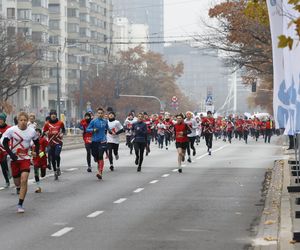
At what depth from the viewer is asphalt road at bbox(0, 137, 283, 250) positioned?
1248 cm

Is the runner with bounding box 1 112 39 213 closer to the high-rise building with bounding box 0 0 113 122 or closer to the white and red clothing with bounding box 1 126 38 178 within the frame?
the white and red clothing with bounding box 1 126 38 178

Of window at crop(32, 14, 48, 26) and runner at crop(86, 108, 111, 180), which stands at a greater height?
window at crop(32, 14, 48, 26)

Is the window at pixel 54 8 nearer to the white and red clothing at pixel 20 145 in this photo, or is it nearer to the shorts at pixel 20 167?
the white and red clothing at pixel 20 145

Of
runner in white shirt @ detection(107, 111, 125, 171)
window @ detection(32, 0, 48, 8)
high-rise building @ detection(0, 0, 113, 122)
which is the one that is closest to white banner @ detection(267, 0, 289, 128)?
runner in white shirt @ detection(107, 111, 125, 171)

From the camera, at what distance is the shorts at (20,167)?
53.5ft

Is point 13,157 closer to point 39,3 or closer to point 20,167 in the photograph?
point 20,167

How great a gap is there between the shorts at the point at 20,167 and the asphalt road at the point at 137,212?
649mm

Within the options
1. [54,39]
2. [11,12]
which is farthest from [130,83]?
[54,39]

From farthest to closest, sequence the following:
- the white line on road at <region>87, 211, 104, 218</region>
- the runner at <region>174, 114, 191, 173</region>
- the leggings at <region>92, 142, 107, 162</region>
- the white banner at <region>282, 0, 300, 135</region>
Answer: the runner at <region>174, 114, 191, 173</region>, the leggings at <region>92, 142, 107, 162</region>, the white line on road at <region>87, 211, 104, 218</region>, the white banner at <region>282, 0, 300, 135</region>

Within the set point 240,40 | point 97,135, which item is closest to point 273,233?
point 97,135

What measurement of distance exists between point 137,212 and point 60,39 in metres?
116

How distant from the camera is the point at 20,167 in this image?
1650 centimetres

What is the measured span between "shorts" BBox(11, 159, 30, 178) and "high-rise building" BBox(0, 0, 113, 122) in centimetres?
7369

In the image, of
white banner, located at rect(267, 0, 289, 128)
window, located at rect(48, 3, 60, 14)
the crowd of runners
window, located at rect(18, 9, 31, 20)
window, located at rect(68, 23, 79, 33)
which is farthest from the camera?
window, located at rect(68, 23, 79, 33)
